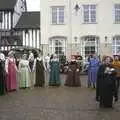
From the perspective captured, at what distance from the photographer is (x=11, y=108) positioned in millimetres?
14672

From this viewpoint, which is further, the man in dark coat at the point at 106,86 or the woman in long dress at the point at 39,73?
the woman in long dress at the point at 39,73

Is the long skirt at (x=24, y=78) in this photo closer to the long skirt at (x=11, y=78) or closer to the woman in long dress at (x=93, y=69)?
the long skirt at (x=11, y=78)

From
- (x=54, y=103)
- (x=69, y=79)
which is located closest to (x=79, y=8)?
(x=69, y=79)

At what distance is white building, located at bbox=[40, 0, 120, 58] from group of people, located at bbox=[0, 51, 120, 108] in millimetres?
17813

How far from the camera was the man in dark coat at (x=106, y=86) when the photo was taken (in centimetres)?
1505

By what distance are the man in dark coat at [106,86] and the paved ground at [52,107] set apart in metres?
0.30

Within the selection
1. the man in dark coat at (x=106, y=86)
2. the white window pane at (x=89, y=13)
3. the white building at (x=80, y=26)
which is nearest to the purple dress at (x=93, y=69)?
the man in dark coat at (x=106, y=86)

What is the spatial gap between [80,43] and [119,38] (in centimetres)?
329

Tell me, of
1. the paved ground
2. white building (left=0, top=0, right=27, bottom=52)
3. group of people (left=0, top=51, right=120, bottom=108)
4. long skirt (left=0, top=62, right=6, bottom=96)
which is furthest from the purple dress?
white building (left=0, top=0, right=27, bottom=52)

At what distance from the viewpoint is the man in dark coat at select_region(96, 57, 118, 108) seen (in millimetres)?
15047

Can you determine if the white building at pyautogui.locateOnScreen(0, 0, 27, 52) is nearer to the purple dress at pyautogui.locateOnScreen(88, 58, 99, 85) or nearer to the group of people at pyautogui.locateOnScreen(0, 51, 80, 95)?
the group of people at pyautogui.locateOnScreen(0, 51, 80, 95)

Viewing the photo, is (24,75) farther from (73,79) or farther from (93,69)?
(93,69)

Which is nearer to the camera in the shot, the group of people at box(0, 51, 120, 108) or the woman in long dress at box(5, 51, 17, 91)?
the group of people at box(0, 51, 120, 108)

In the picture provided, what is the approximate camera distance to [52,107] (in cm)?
1488
